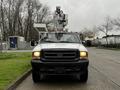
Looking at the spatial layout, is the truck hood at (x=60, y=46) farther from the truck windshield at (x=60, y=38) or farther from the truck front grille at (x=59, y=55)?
the truck windshield at (x=60, y=38)

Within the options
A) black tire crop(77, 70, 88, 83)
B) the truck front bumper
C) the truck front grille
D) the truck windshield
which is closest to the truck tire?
black tire crop(77, 70, 88, 83)

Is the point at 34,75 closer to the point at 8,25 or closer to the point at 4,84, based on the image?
the point at 4,84

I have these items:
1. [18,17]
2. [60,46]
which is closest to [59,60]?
[60,46]

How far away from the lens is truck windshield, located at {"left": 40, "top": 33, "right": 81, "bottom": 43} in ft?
44.2

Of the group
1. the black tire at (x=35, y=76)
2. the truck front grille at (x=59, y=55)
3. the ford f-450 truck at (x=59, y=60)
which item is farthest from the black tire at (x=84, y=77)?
the black tire at (x=35, y=76)

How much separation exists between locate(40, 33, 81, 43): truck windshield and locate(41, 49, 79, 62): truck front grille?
1640 millimetres

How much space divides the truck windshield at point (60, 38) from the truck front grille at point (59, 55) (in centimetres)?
164

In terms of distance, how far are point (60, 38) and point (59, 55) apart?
2.12m

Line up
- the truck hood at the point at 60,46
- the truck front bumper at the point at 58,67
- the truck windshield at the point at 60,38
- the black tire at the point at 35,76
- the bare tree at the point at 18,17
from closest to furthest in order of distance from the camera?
the truck front bumper at the point at 58,67 < the truck hood at the point at 60,46 < the black tire at the point at 35,76 < the truck windshield at the point at 60,38 < the bare tree at the point at 18,17

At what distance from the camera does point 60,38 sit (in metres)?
13.7

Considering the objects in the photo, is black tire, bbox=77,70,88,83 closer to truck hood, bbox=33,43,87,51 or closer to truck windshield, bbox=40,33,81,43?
truck hood, bbox=33,43,87,51

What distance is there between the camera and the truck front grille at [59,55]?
38.4 feet

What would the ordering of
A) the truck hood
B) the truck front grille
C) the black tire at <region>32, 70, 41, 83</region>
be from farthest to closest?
the black tire at <region>32, 70, 41, 83</region>
the truck hood
the truck front grille

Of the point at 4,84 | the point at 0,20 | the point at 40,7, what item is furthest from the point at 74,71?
the point at 40,7
